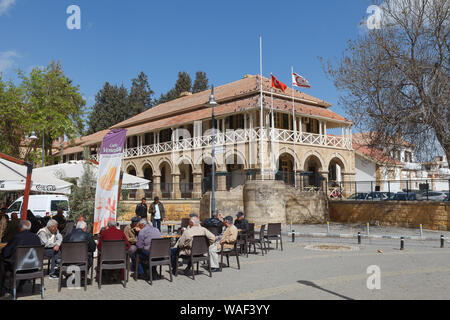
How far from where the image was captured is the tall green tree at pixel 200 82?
62375 mm

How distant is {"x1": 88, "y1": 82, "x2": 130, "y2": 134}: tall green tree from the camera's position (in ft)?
196

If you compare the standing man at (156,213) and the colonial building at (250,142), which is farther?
the colonial building at (250,142)

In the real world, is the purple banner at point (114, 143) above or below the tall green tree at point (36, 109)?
below

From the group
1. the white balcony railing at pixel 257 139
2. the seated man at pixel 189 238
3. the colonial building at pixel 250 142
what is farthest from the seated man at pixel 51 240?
the white balcony railing at pixel 257 139

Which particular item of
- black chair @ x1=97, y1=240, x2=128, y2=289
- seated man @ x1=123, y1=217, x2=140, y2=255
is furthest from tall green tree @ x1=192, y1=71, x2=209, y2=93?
black chair @ x1=97, y1=240, x2=128, y2=289

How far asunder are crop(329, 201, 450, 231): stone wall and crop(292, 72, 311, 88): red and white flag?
7.35m

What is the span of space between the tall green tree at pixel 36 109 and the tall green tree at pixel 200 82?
30660 millimetres

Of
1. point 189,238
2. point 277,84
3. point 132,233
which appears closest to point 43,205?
point 132,233

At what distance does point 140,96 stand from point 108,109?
6.47m

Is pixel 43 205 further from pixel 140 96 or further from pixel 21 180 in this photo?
pixel 140 96

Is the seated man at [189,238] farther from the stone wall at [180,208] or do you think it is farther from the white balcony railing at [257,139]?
the white balcony railing at [257,139]

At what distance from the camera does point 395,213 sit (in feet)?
63.3

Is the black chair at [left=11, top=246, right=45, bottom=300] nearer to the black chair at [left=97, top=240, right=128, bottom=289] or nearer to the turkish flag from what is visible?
the black chair at [left=97, top=240, right=128, bottom=289]
